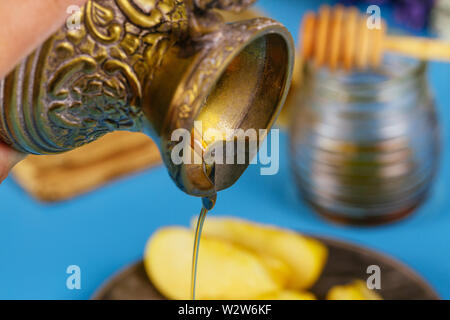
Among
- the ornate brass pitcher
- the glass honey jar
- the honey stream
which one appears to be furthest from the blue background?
the ornate brass pitcher

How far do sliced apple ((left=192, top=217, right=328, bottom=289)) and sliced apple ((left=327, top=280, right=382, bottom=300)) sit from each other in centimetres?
3

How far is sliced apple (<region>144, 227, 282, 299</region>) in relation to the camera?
53cm

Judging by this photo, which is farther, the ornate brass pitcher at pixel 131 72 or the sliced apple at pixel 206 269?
the sliced apple at pixel 206 269

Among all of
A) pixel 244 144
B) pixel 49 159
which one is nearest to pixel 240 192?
pixel 49 159

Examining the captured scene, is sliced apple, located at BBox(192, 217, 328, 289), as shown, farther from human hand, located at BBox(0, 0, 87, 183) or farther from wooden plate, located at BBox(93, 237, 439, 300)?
human hand, located at BBox(0, 0, 87, 183)

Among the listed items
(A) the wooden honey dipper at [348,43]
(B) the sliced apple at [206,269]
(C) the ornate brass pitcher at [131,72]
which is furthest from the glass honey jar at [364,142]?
(C) the ornate brass pitcher at [131,72]

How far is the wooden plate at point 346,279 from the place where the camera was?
0.55 m

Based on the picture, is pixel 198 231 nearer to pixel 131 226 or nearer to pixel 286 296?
pixel 286 296

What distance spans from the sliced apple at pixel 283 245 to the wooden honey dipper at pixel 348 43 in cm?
19

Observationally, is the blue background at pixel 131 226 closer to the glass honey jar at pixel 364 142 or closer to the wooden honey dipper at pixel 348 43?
the glass honey jar at pixel 364 142

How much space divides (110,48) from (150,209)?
41 cm

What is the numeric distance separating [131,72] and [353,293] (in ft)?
0.97

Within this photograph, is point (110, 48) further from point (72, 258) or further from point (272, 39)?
point (72, 258)
